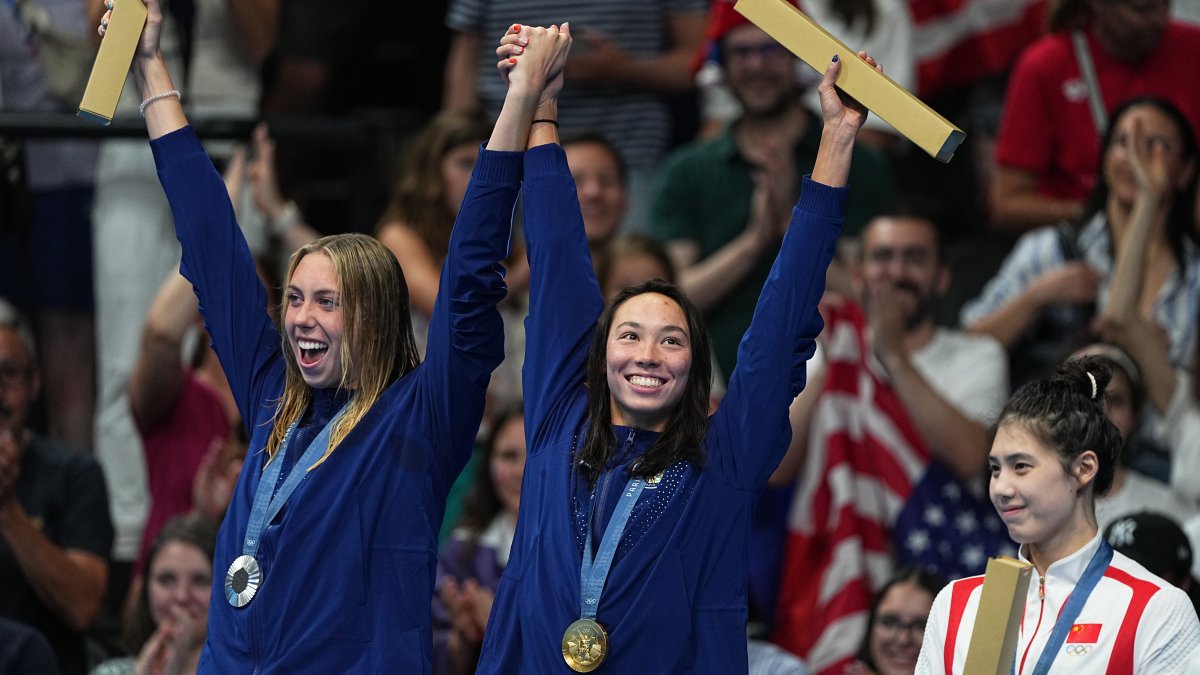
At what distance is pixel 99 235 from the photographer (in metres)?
6.99

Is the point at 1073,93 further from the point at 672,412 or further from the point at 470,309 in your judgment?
the point at 470,309

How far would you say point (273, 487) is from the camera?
14.6ft

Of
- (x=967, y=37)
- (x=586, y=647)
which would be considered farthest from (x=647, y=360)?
(x=967, y=37)

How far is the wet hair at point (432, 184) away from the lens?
22.7 feet

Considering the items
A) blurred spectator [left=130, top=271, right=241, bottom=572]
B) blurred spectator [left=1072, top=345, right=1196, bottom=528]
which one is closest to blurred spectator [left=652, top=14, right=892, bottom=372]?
blurred spectator [left=1072, top=345, right=1196, bottom=528]

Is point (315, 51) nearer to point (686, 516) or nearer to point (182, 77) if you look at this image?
point (182, 77)

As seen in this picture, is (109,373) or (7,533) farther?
(109,373)

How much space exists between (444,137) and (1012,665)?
341cm

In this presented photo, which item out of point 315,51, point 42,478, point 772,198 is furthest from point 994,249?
point 42,478

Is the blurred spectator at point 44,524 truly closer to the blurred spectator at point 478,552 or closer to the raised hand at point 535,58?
the blurred spectator at point 478,552

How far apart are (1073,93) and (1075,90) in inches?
0.5

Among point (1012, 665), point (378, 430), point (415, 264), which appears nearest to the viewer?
point (1012, 665)

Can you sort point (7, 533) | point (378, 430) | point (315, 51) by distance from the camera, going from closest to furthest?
point (378, 430) → point (7, 533) → point (315, 51)

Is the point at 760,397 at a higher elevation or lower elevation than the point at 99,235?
lower
